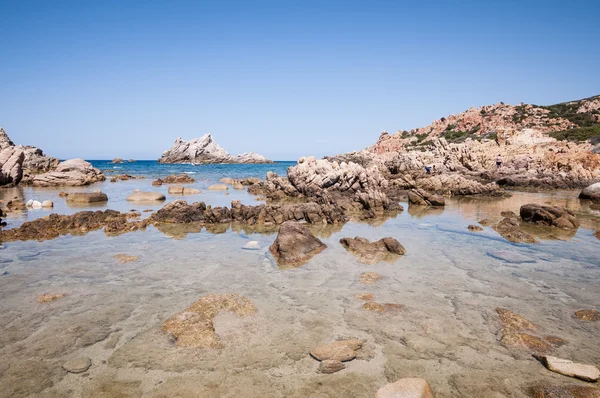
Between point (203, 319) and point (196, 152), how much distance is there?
5639 inches

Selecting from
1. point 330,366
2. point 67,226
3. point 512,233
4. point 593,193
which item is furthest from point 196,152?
point 330,366

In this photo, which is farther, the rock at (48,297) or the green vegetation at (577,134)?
the green vegetation at (577,134)

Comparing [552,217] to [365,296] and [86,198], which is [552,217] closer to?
[365,296]

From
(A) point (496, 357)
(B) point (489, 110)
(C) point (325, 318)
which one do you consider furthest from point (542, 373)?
(B) point (489, 110)

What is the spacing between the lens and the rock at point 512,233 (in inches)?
623

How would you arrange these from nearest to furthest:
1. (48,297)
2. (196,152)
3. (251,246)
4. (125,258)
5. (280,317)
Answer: (280,317)
(48,297)
(125,258)
(251,246)
(196,152)

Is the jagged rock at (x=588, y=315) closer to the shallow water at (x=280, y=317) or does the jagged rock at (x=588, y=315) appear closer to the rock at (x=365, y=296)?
the shallow water at (x=280, y=317)

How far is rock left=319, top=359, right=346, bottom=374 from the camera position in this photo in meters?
6.15

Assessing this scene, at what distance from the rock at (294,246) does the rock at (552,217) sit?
13.3 meters

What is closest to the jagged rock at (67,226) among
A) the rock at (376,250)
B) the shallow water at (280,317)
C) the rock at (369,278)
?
the shallow water at (280,317)

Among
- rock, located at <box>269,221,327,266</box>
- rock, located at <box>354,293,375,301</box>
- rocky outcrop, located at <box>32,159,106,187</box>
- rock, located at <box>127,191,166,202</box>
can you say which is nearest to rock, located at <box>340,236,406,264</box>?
rock, located at <box>269,221,327,266</box>

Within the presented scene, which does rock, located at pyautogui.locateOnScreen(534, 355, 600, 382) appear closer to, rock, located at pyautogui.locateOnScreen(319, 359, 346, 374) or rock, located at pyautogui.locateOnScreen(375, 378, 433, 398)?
rock, located at pyautogui.locateOnScreen(375, 378, 433, 398)

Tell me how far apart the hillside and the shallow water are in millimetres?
73622

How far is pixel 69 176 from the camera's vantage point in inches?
1753
